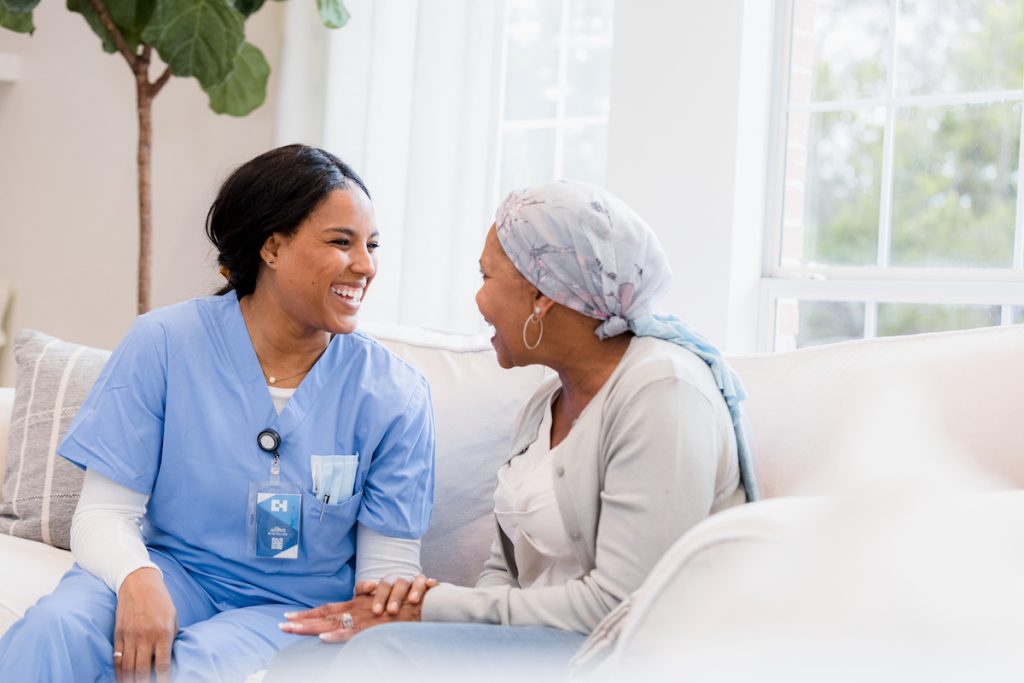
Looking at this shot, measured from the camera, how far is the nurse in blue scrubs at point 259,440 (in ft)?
5.78

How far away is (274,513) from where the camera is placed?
70.7 inches

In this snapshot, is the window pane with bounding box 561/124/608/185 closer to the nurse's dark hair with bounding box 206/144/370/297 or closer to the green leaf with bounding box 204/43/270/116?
the green leaf with bounding box 204/43/270/116

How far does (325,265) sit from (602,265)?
53cm

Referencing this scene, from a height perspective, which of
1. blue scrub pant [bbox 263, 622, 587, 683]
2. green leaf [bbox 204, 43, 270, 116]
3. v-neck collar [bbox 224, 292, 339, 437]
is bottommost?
blue scrub pant [bbox 263, 622, 587, 683]

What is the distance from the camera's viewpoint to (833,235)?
288cm

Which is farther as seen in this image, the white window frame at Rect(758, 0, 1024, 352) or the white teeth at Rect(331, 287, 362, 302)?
the white window frame at Rect(758, 0, 1024, 352)

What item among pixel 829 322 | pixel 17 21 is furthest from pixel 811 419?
pixel 17 21

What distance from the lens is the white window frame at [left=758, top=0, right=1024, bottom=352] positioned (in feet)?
8.54

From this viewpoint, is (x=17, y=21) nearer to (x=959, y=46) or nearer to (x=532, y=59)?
(x=532, y=59)

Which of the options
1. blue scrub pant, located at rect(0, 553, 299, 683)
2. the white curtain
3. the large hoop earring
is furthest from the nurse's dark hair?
the white curtain

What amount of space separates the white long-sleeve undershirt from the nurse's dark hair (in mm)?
421

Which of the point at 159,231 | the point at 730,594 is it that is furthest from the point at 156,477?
the point at 159,231

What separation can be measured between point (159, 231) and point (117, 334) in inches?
18.7

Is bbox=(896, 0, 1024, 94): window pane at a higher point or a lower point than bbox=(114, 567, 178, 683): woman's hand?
higher
